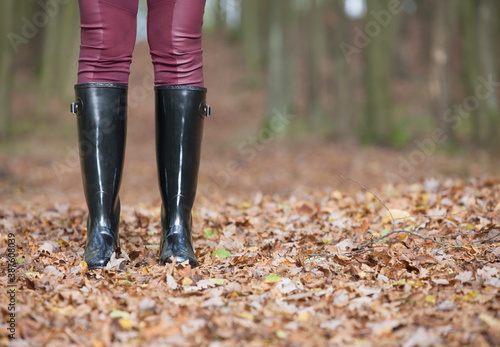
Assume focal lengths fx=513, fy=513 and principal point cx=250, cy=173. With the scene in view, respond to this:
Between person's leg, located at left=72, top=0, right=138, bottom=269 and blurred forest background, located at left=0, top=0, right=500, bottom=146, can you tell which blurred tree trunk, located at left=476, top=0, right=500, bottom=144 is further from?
person's leg, located at left=72, top=0, right=138, bottom=269

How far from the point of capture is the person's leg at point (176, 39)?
223 cm

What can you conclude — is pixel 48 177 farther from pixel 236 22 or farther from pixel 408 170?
pixel 236 22

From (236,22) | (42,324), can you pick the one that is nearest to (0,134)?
(42,324)

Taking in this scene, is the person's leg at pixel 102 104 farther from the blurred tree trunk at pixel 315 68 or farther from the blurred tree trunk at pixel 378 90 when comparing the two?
the blurred tree trunk at pixel 315 68

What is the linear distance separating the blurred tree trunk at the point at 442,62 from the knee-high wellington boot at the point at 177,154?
355 inches

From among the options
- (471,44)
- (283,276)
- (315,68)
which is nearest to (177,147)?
(283,276)

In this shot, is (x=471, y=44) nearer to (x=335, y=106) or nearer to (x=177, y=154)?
(x=335, y=106)

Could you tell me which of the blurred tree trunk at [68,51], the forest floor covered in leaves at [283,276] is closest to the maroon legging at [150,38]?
the forest floor covered in leaves at [283,276]

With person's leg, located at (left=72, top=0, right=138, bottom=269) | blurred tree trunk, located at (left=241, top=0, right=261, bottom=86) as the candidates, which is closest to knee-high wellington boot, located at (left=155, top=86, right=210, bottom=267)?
person's leg, located at (left=72, top=0, right=138, bottom=269)

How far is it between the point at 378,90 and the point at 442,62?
1.36 meters

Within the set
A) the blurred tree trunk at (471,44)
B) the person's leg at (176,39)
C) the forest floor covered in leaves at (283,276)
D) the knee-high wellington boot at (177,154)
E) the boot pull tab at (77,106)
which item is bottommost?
the forest floor covered in leaves at (283,276)

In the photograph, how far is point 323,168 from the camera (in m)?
8.80

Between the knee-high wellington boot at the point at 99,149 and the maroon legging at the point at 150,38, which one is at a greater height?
the maroon legging at the point at 150,38

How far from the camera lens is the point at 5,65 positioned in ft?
34.5
